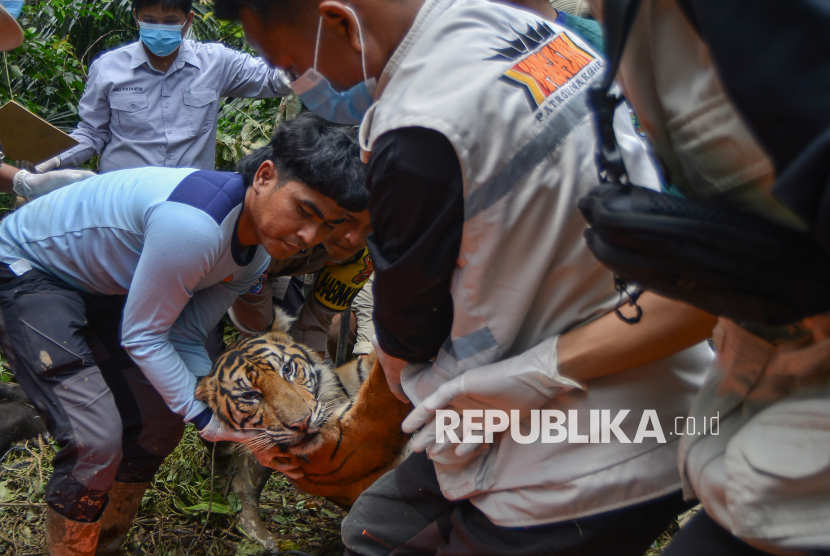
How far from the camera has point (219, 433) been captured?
3.05m

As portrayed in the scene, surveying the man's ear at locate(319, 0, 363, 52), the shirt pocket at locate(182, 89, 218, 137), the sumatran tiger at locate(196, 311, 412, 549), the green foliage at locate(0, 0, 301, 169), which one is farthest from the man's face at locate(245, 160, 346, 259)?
the shirt pocket at locate(182, 89, 218, 137)

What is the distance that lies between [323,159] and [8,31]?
1.82m

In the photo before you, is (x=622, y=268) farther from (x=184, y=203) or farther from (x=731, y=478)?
(x=184, y=203)

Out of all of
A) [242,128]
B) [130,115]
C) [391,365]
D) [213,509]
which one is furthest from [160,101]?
[391,365]

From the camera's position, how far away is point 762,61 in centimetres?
72

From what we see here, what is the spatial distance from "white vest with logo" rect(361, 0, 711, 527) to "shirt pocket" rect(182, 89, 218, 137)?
3.83m

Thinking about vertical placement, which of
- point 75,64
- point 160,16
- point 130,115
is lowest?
point 75,64

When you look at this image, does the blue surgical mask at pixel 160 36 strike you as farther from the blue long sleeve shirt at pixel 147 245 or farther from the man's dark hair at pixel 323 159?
the man's dark hair at pixel 323 159

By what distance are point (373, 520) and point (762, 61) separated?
68.6 inches

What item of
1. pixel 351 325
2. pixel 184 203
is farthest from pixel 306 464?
pixel 351 325

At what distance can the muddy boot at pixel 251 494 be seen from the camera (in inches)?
142

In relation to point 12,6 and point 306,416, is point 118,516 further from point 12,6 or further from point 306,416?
point 12,6

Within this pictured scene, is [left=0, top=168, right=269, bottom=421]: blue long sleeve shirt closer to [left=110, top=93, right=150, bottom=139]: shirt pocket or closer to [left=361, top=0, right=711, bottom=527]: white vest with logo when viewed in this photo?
[left=361, top=0, right=711, bottom=527]: white vest with logo

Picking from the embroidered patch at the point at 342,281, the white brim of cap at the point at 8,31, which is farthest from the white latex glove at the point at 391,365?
the white brim of cap at the point at 8,31
